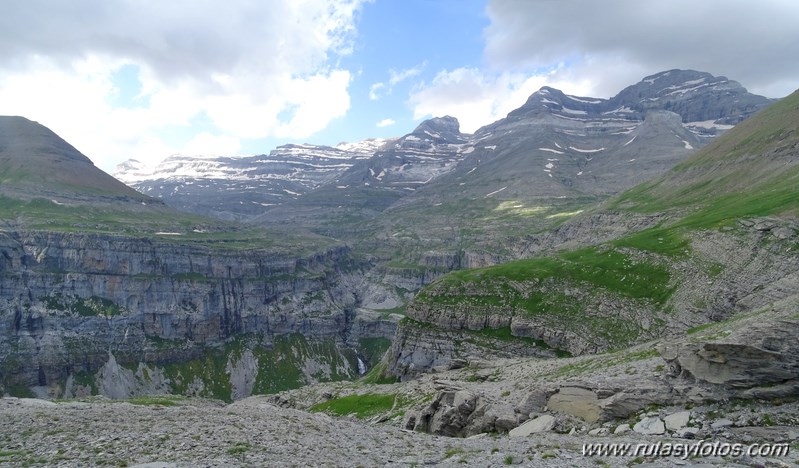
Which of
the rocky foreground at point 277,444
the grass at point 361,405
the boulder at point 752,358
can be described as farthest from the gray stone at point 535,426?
the grass at point 361,405

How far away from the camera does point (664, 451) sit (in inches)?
935

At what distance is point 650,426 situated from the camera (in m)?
27.6

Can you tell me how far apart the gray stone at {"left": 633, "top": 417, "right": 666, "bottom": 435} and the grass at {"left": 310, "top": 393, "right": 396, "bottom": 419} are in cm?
3852

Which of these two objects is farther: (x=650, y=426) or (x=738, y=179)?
(x=738, y=179)

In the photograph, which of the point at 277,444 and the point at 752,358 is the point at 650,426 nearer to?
the point at 752,358

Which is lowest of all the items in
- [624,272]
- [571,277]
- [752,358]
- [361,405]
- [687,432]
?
[361,405]

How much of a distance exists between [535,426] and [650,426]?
7.52 metres

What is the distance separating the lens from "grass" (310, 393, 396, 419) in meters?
63.5

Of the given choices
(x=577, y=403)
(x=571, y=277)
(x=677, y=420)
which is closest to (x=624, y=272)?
(x=571, y=277)

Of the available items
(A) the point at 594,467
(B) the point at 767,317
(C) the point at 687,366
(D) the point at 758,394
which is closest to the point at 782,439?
(D) the point at 758,394

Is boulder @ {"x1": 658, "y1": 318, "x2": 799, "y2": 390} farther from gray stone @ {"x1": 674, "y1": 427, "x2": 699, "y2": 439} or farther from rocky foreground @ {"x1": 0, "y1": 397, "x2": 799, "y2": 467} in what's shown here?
gray stone @ {"x1": 674, "y1": 427, "x2": 699, "y2": 439}

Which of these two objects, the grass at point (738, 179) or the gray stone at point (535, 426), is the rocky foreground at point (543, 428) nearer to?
the gray stone at point (535, 426)

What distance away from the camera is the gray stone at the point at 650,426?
88.7 feet

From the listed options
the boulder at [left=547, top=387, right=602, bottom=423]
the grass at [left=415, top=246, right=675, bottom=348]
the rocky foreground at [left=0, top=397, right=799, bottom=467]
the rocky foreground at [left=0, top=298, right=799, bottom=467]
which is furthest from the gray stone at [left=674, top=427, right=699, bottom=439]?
the grass at [left=415, top=246, right=675, bottom=348]
